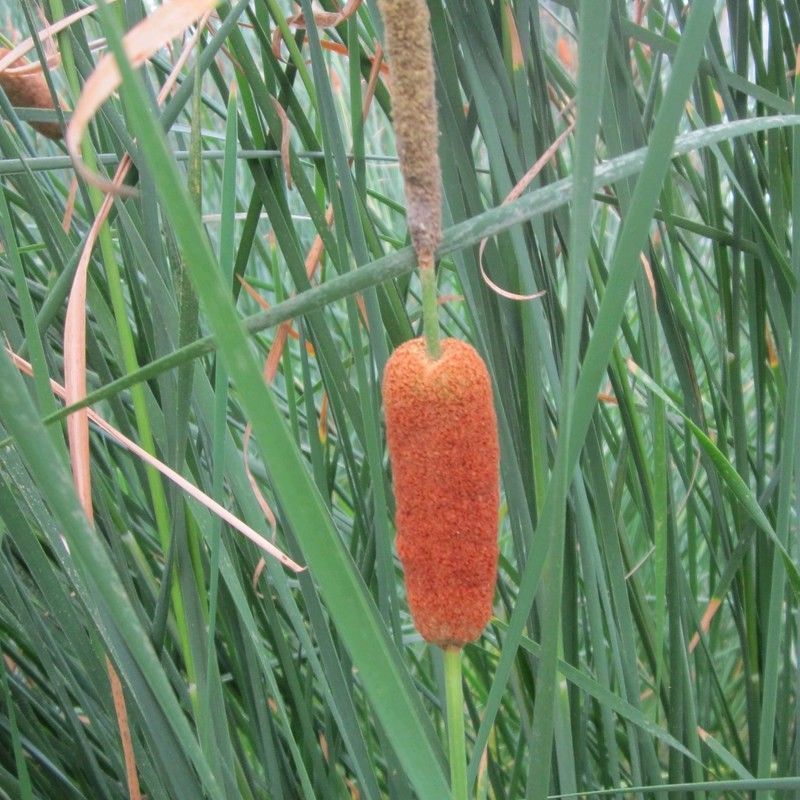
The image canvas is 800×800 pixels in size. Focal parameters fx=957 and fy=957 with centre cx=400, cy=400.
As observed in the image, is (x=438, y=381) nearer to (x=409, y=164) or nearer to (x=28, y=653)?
(x=409, y=164)

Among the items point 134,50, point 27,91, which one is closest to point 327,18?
point 27,91

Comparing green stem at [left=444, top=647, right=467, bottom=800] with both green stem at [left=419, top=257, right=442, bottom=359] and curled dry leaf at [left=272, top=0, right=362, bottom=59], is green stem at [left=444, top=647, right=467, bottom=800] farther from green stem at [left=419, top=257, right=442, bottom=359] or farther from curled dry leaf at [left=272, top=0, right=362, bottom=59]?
curled dry leaf at [left=272, top=0, right=362, bottom=59]

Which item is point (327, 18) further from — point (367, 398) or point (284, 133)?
point (367, 398)

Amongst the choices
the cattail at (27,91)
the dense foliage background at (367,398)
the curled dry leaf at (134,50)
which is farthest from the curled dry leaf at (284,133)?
the curled dry leaf at (134,50)

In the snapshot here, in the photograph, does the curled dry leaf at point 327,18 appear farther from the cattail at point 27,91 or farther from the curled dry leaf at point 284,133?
the cattail at point 27,91

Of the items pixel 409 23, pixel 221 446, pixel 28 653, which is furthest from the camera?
pixel 28 653

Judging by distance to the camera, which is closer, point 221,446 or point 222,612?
point 221,446

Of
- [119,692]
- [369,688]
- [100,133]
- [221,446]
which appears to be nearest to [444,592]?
[369,688]
